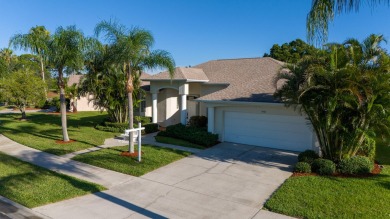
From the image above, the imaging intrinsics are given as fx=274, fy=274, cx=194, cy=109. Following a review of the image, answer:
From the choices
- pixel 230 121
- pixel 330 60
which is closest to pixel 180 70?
pixel 230 121

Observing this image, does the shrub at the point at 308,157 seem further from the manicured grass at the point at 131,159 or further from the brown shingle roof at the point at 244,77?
the manicured grass at the point at 131,159

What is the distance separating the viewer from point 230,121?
15.3 meters

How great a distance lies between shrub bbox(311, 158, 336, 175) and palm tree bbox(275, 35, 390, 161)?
658 millimetres

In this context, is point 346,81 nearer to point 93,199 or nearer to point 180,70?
point 93,199

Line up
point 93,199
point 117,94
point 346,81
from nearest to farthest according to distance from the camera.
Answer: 1. point 93,199
2. point 346,81
3. point 117,94

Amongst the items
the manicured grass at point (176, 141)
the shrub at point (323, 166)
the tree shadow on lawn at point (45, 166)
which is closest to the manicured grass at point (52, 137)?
the tree shadow on lawn at point (45, 166)

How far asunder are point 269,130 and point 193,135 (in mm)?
4035

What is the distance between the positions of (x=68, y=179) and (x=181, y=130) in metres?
7.67

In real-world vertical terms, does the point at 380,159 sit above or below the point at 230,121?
below

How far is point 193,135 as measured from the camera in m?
15.0

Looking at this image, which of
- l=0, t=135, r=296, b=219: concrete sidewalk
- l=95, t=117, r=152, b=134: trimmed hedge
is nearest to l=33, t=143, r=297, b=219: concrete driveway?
l=0, t=135, r=296, b=219: concrete sidewalk

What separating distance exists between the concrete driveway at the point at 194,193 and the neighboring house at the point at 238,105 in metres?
1.92

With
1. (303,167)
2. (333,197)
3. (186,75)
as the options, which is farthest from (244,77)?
(333,197)

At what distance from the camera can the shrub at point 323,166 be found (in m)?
9.69
